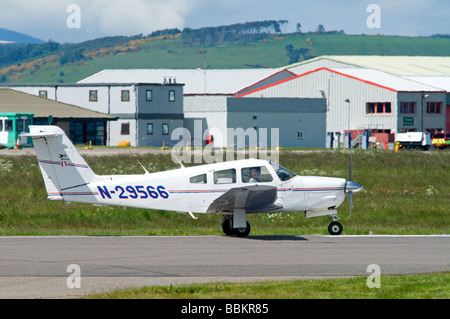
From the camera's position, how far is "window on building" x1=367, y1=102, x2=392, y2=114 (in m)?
75.6

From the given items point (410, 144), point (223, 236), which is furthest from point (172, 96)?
point (223, 236)

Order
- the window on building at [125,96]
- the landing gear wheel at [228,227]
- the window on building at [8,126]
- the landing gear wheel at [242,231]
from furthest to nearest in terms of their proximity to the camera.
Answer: the window on building at [125,96] < the window on building at [8,126] < the landing gear wheel at [228,227] < the landing gear wheel at [242,231]

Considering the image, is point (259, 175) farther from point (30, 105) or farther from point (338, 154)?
point (30, 105)

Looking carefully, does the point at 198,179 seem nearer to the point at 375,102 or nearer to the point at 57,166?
the point at 57,166

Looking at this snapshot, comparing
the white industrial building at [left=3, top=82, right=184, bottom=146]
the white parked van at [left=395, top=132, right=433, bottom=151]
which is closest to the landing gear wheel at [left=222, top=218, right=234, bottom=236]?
the white parked van at [left=395, top=132, right=433, bottom=151]

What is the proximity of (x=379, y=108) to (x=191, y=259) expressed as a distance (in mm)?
63167

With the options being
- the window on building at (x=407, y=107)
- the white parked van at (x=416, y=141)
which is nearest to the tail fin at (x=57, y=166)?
the white parked van at (x=416, y=141)

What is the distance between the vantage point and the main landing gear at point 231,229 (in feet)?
64.5

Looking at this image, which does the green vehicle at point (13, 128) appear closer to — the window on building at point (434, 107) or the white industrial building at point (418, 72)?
the white industrial building at point (418, 72)

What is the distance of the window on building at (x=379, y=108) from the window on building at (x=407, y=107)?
4.14ft

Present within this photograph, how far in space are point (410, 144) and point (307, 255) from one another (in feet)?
179

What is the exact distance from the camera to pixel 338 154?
49844 millimetres

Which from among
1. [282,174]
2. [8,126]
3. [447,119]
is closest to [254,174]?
[282,174]

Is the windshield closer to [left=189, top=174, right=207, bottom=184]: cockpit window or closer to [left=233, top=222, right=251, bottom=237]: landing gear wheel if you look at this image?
[left=233, top=222, right=251, bottom=237]: landing gear wheel
